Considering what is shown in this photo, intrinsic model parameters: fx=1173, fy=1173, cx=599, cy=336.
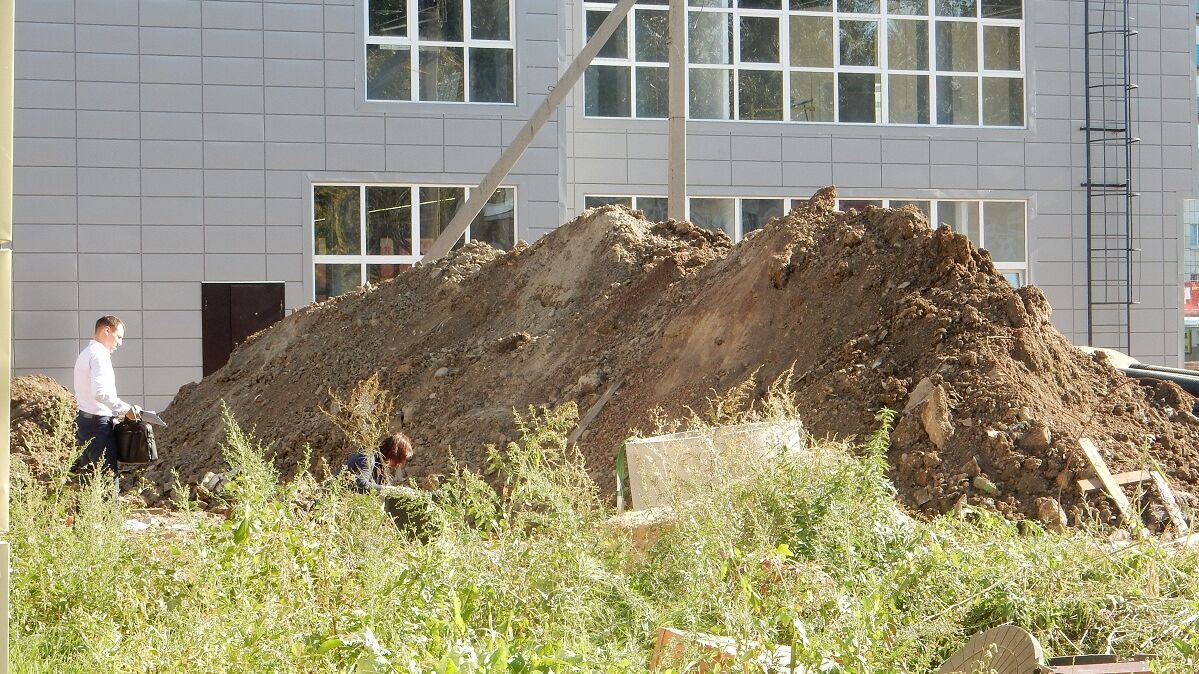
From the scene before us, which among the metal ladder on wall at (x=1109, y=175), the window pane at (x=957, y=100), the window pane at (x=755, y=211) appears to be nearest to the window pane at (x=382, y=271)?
the window pane at (x=755, y=211)

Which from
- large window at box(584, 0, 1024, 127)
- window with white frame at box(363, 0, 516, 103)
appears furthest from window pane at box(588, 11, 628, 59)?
window with white frame at box(363, 0, 516, 103)

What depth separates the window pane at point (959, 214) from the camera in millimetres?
20578

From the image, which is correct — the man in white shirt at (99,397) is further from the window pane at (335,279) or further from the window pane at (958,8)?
the window pane at (958,8)

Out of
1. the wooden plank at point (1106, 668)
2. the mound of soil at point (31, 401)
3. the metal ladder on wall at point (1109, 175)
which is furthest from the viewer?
the metal ladder on wall at point (1109, 175)

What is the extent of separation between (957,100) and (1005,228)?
7.93ft

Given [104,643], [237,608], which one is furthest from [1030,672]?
[104,643]

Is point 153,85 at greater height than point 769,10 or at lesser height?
lesser

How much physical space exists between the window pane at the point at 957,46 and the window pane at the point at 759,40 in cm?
304

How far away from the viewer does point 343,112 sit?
17.5 m

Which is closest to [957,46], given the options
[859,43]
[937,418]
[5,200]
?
[859,43]

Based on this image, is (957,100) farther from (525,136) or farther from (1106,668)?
(1106,668)

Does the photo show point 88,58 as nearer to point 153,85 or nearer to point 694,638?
point 153,85

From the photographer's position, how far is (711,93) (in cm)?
1958

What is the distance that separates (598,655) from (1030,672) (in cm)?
147
